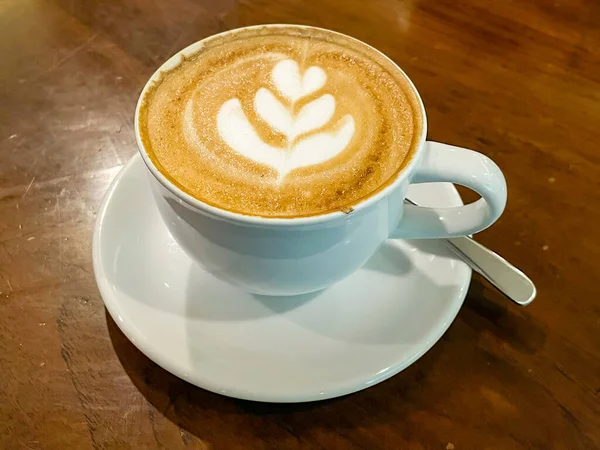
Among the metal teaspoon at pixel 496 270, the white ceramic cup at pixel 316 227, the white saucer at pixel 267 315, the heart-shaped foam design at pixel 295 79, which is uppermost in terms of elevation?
the heart-shaped foam design at pixel 295 79

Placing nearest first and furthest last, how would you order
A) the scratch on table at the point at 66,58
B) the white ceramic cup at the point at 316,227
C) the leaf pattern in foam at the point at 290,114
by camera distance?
the white ceramic cup at the point at 316,227
the leaf pattern in foam at the point at 290,114
the scratch on table at the point at 66,58

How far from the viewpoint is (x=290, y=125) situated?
71cm

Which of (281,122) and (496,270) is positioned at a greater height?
(281,122)

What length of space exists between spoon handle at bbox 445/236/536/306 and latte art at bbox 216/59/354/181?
9.1 inches

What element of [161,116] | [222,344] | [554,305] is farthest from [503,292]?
[161,116]

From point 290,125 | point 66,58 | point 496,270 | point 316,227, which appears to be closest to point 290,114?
point 290,125

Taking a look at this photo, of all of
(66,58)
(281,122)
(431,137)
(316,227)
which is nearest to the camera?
(316,227)

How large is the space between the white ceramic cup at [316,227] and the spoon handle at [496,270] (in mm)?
75

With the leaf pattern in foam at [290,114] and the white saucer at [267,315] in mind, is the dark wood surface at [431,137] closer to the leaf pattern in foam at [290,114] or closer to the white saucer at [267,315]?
the white saucer at [267,315]

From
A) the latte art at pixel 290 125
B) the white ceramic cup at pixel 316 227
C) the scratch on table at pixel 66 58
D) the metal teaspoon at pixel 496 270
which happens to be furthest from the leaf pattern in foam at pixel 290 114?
the scratch on table at pixel 66 58

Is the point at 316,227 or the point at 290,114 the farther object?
the point at 290,114

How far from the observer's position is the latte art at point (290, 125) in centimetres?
66

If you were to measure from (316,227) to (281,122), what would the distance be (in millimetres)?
190

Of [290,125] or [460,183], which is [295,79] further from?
[460,183]
